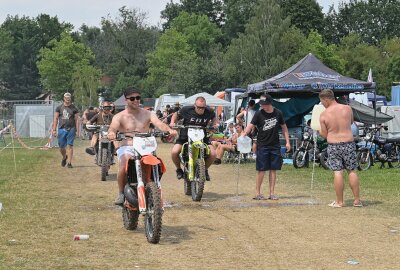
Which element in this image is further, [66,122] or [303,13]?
[303,13]

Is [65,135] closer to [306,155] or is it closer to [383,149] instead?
[306,155]

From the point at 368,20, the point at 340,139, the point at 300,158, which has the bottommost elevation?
the point at 300,158

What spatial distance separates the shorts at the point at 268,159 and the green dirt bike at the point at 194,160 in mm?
908

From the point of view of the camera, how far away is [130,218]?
9703mm

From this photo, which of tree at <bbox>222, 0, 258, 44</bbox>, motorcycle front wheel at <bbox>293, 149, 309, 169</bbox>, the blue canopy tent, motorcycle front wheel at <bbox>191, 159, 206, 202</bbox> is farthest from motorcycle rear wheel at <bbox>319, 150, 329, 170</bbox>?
tree at <bbox>222, 0, 258, 44</bbox>

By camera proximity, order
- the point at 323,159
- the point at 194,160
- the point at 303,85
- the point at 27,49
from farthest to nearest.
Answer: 1. the point at 27,49
2. the point at 303,85
3. the point at 323,159
4. the point at 194,160

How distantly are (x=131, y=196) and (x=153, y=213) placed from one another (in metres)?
0.66

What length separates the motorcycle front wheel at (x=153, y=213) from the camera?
870 cm

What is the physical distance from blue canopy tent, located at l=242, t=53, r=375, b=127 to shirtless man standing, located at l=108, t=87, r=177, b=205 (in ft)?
41.8

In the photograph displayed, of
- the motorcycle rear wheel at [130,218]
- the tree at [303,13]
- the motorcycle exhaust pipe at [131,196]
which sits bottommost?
the motorcycle rear wheel at [130,218]

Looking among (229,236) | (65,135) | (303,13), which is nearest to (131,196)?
(229,236)

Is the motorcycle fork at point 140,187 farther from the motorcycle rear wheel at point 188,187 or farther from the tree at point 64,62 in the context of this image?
the tree at point 64,62

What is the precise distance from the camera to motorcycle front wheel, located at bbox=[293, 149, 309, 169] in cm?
2094

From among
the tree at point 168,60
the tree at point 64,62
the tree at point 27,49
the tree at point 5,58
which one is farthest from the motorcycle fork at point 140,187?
the tree at point 27,49
